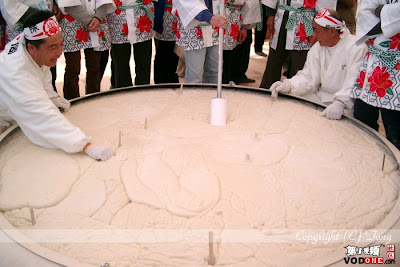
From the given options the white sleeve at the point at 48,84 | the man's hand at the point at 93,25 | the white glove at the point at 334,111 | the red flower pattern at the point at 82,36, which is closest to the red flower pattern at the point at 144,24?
the man's hand at the point at 93,25

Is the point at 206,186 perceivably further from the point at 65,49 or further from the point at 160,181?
the point at 65,49

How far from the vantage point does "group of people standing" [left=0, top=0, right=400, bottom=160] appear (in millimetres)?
2270

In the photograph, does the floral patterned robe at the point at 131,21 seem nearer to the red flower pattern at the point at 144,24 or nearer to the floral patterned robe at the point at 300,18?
the red flower pattern at the point at 144,24

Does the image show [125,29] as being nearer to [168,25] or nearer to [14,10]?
[168,25]

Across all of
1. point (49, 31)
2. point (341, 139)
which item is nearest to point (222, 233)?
point (341, 139)

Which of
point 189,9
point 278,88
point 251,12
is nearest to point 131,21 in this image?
point 189,9

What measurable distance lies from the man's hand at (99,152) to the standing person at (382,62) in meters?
1.68

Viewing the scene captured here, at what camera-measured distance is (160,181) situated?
6.30ft

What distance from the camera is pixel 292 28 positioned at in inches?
158

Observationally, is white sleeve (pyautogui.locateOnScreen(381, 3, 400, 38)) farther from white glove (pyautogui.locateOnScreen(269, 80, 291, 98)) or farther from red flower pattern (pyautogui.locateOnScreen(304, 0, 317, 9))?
red flower pattern (pyautogui.locateOnScreen(304, 0, 317, 9))

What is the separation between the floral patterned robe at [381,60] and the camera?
225 centimetres

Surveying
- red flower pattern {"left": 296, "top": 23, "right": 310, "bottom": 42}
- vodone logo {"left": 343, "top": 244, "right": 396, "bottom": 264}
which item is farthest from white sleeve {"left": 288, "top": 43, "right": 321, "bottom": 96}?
vodone logo {"left": 343, "top": 244, "right": 396, "bottom": 264}

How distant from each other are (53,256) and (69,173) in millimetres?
693

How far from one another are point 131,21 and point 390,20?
2.45m
